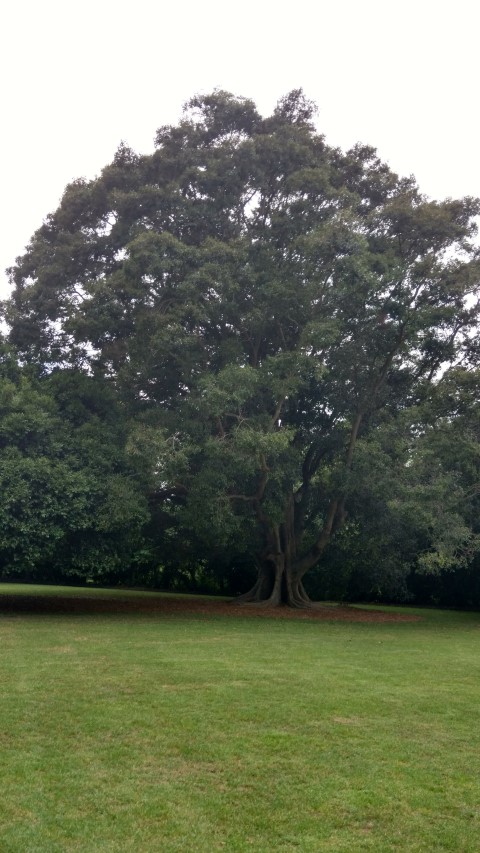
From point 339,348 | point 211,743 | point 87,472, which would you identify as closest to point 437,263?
point 339,348

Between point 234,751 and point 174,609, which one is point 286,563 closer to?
point 174,609

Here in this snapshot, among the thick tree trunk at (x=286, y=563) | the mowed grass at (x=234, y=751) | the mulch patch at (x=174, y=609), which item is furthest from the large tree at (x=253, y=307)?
the mowed grass at (x=234, y=751)

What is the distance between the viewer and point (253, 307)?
22219 mm

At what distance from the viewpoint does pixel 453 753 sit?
24.7 ft

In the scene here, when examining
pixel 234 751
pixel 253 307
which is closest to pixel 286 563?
pixel 253 307

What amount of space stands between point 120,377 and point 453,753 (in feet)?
55.7

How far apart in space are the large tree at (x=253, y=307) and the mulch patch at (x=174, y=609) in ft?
5.74

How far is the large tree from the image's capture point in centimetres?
2069

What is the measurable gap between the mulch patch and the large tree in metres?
1.75

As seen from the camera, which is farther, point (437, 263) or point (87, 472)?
point (437, 263)

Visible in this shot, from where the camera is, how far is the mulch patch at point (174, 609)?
22.4 metres

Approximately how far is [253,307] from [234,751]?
53.4ft

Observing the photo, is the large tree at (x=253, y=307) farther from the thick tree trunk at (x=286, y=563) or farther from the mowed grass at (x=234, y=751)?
the mowed grass at (x=234, y=751)

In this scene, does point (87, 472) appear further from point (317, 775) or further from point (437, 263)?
point (317, 775)
